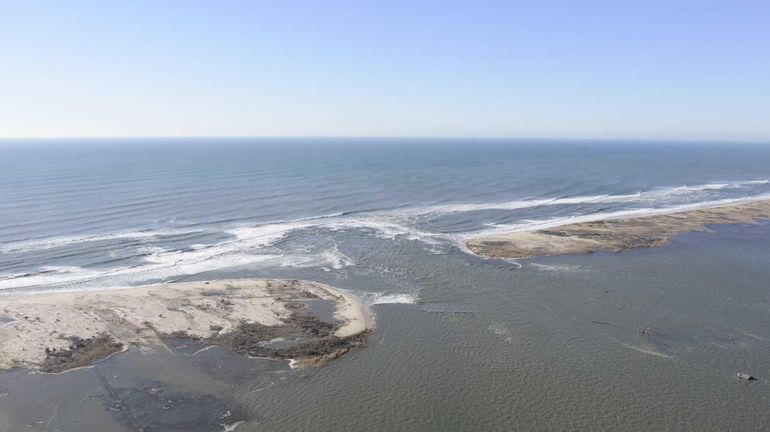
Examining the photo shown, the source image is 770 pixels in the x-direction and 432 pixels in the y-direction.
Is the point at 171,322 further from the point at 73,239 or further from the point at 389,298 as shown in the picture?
the point at 73,239

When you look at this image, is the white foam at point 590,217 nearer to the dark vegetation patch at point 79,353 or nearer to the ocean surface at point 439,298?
the ocean surface at point 439,298

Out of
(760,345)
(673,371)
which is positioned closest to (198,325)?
(673,371)

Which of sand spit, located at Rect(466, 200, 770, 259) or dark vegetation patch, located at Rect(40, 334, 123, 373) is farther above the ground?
sand spit, located at Rect(466, 200, 770, 259)

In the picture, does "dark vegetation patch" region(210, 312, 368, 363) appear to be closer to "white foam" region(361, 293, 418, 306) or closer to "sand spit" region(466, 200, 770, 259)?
"white foam" region(361, 293, 418, 306)

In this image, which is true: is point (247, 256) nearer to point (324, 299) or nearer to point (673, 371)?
point (324, 299)

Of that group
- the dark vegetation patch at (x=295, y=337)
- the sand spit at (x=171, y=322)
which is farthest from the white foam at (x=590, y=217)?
the dark vegetation patch at (x=295, y=337)

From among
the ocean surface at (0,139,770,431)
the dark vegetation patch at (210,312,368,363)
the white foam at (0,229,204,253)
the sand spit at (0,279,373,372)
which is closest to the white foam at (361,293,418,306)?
the ocean surface at (0,139,770,431)
